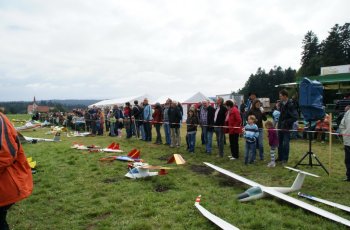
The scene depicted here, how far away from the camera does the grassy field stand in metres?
4.88

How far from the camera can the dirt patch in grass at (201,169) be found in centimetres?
829

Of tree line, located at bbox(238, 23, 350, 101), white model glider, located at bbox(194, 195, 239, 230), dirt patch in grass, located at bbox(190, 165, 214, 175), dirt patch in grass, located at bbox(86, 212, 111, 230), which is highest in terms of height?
tree line, located at bbox(238, 23, 350, 101)

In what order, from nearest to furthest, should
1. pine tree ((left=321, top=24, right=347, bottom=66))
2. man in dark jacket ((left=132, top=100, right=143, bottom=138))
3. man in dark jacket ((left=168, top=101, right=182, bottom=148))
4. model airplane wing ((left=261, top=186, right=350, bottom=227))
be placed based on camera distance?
1. model airplane wing ((left=261, top=186, right=350, bottom=227))
2. man in dark jacket ((left=168, top=101, right=182, bottom=148))
3. man in dark jacket ((left=132, top=100, right=143, bottom=138))
4. pine tree ((left=321, top=24, right=347, bottom=66))

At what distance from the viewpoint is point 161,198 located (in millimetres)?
6020

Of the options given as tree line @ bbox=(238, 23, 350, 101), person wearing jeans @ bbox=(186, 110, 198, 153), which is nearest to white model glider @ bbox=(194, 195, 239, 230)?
person wearing jeans @ bbox=(186, 110, 198, 153)

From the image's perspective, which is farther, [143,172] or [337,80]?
[337,80]

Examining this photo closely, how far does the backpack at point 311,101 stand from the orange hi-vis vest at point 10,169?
281 inches

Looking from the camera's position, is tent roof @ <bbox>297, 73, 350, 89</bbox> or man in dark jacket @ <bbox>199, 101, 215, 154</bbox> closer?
man in dark jacket @ <bbox>199, 101, 215, 154</bbox>

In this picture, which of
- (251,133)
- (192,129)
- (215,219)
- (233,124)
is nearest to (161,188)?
(215,219)

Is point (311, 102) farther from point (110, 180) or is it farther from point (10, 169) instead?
point (10, 169)

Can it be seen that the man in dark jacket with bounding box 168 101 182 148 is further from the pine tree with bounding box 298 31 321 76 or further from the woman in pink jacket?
the pine tree with bounding box 298 31 321 76

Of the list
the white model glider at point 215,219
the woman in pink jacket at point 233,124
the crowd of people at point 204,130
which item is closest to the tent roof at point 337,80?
the crowd of people at point 204,130

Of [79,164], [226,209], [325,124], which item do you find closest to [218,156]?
[79,164]

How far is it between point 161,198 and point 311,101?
491 cm
